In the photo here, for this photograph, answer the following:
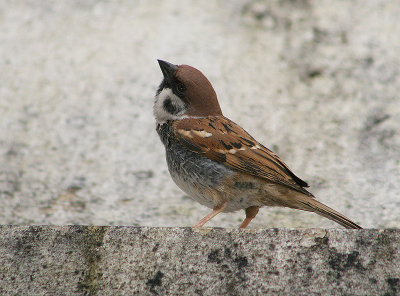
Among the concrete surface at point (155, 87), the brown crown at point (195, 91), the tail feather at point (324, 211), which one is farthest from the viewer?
the concrete surface at point (155, 87)

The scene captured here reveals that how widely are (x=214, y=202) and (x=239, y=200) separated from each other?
16cm

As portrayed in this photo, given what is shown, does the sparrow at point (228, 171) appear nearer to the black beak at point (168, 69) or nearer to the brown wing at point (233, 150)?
the brown wing at point (233, 150)

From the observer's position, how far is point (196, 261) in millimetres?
2590

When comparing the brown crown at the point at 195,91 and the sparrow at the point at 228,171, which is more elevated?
the brown crown at the point at 195,91

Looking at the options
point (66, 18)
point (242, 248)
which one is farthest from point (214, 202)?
point (66, 18)

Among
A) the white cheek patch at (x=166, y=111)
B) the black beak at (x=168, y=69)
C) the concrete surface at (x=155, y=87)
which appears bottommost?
the concrete surface at (x=155, y=87)

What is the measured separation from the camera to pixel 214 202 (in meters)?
3.63

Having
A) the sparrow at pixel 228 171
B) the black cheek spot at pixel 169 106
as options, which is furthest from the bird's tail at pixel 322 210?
the black cheek spot at pixel 169 106

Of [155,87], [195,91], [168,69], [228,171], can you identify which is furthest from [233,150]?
[155,87]

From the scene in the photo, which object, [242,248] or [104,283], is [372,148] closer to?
[242,248]

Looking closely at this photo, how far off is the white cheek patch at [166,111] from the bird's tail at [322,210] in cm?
98

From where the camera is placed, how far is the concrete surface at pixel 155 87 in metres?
4.83

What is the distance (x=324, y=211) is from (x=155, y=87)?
2873 mm

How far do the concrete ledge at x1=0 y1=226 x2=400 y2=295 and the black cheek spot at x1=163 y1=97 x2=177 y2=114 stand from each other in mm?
1451
